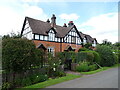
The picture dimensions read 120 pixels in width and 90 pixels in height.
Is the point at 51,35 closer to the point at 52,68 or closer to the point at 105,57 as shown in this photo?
the point at 105,57

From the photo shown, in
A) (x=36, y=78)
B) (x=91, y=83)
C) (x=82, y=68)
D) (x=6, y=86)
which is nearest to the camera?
(x=6, y=86)

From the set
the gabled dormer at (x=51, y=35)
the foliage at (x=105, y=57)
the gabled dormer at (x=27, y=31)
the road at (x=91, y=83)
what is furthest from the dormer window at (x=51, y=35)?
the road at (x=91, y=83)

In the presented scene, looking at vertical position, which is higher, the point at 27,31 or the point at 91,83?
the point at 27,31

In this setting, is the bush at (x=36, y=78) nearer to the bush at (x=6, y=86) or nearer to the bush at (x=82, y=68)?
the bush at (x=6, y=86)

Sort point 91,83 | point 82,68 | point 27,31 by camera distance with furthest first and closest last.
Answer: point 27,31
point 82,68
point 91,83

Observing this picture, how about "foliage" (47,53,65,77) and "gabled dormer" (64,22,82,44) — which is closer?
"foliage" (47,53,65,77)

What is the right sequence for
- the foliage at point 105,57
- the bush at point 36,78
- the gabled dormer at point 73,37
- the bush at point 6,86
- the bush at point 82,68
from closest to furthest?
the bush at point 6,86
the bush at point 36,78
the bush at point 82,68
the foliage at point 105,57
the gabled dormer at point 73,37

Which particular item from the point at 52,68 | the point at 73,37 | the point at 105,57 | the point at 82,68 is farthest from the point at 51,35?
the point at 52,68

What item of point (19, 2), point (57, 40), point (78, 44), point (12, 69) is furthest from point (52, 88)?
point (78, 44)

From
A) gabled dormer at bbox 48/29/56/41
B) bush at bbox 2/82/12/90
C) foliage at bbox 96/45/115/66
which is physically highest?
gabled dormer at bbox 48/29/56/41

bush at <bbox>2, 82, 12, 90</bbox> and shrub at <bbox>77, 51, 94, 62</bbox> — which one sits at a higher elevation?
shrub at <bbox>77, 51, 94, 62</bbox>

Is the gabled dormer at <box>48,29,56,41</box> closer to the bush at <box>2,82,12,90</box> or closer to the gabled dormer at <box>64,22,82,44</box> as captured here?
the gabled dormer at <box>64,22,82,44</box>

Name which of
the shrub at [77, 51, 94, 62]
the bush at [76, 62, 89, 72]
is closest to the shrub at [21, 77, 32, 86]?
the bush at [76, 62, 89, 72]

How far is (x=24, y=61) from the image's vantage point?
7043 millimetres
